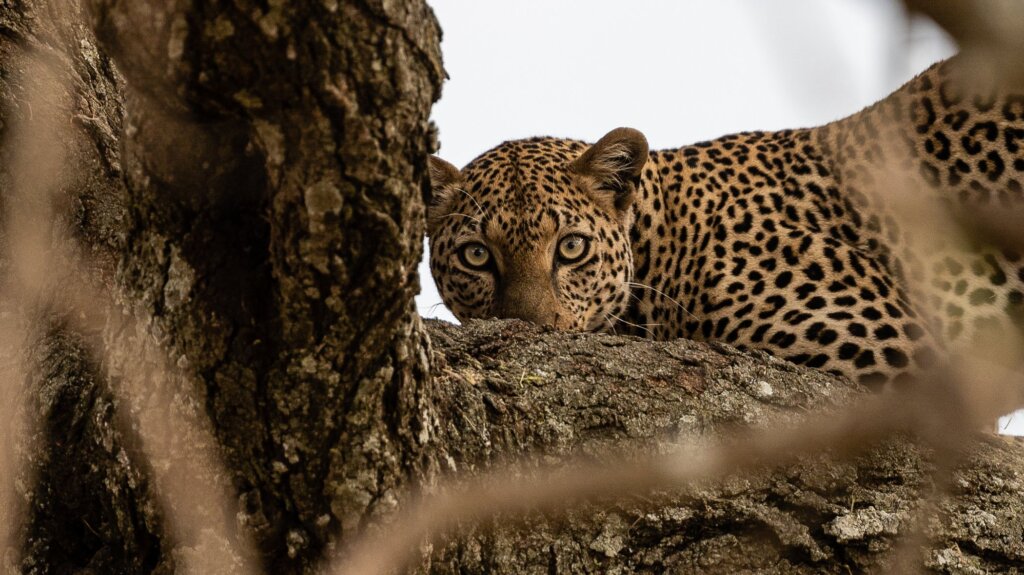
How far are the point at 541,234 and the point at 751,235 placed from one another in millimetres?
1401

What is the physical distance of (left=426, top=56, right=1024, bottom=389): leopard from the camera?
6840 mm

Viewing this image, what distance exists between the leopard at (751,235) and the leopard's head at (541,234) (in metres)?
0.01

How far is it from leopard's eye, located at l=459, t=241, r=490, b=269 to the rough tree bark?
7.41ft

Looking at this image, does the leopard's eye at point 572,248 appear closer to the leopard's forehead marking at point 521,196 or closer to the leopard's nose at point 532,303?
the leopard's forehead marking at point 521,196

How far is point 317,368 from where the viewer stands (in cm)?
319

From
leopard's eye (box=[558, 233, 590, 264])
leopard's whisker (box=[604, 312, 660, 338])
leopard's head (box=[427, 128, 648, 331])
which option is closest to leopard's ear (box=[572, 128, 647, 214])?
leopard's head (box=[427, 128, 648, 331])

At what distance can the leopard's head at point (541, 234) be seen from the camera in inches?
279

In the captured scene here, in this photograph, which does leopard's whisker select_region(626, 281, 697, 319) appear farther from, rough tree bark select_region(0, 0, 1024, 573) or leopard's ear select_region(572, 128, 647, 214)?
rough tree bark select_region(0, 0, 1024, 573)

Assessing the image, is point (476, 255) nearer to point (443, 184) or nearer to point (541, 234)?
point (541, 234)

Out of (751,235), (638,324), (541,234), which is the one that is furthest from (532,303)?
(751,235)

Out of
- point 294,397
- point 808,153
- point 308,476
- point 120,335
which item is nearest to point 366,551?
point 308,476

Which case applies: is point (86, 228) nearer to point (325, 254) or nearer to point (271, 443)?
point (271, 443)

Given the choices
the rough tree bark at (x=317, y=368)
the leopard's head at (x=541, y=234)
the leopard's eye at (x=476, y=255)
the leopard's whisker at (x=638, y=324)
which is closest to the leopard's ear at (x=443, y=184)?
the leopard's head at (x=541, y=234)

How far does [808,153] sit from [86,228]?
5.17 metres
